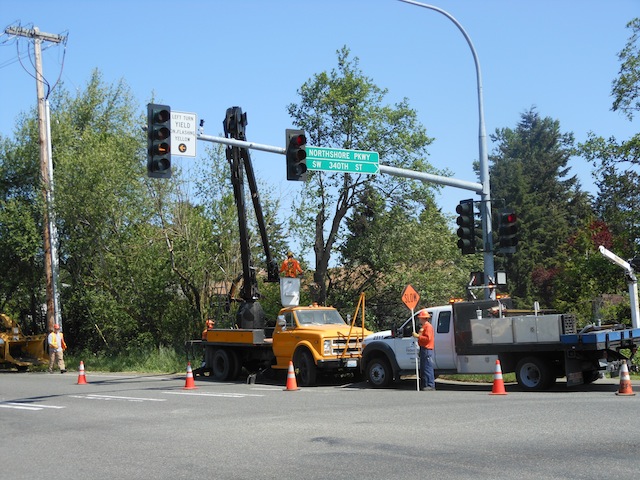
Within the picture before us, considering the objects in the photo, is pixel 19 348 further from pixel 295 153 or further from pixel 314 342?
pixel 295 153

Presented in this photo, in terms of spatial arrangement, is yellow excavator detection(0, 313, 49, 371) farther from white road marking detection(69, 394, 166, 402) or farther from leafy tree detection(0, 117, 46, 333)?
white road marking detection(69, 394, 166, 402)

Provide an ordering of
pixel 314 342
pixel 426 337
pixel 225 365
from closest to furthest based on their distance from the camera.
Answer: pixel 426 337 < pixel 314 342 < pixel 225 365

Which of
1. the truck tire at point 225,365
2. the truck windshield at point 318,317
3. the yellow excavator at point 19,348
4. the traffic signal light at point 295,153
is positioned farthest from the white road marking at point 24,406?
the yellow excavator at point 19,348

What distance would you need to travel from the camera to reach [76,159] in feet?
108

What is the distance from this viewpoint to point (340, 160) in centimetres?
1934

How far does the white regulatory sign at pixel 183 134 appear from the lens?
17.4 metres

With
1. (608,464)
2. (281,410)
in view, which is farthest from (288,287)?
(608,464)

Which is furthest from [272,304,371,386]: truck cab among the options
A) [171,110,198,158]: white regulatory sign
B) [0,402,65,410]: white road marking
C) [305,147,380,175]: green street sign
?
[0,402,65,410]: white road marking

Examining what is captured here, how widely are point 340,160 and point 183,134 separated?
3879 mm

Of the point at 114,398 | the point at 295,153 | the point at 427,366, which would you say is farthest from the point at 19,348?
the point at 427,366

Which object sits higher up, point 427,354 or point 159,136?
point 159,136

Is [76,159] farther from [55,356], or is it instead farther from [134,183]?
[55,356]

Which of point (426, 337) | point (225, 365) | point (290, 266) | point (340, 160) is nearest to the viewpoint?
point (426, 337)

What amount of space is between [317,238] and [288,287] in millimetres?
10872
